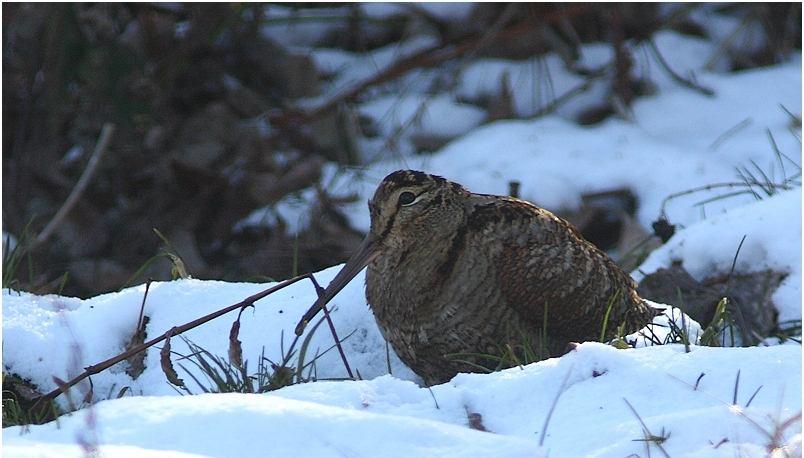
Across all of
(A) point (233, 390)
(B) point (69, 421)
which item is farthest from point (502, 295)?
(B) point (69, 421)

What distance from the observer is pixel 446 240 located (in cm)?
325

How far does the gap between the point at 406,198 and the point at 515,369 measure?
0.89m

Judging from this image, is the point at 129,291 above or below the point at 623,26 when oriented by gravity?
below

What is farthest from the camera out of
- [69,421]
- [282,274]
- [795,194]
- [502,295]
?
[282,274]

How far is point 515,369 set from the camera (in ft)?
8.05

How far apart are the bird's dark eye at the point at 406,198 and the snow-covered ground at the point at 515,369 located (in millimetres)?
364

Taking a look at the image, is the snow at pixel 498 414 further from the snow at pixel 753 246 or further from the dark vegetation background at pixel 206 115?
the dark vegetation background at pixel 206 115

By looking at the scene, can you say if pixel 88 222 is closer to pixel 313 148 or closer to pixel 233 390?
pixel 313 148

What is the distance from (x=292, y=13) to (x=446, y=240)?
145 inches

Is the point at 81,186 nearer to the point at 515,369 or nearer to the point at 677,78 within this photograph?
the point at 677,78

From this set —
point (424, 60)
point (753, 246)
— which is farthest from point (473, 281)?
point (424, 60)

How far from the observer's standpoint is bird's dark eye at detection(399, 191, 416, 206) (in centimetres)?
324

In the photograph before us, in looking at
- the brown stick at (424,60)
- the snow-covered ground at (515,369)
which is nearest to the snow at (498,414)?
the snow-covered ground at (515,369)

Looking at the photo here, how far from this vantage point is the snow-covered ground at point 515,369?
2.07m
